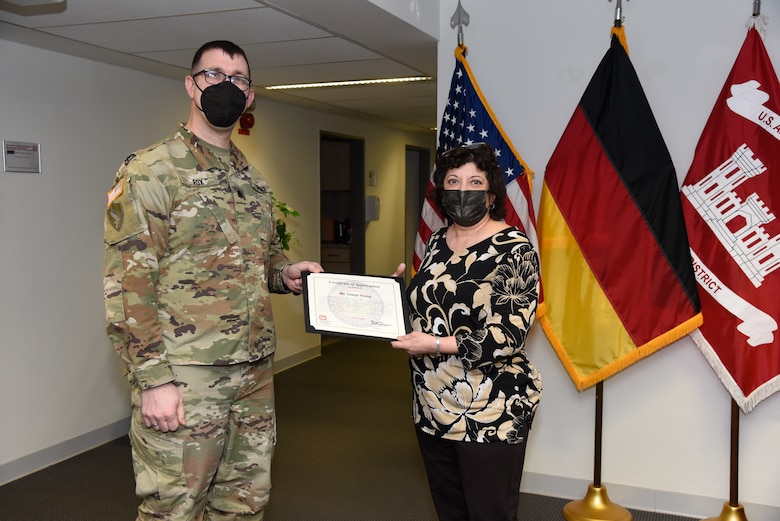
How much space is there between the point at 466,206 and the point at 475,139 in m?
1.19

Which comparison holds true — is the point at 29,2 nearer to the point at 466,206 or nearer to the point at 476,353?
the point at 466,206

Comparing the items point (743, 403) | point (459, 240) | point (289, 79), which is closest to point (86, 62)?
point (289, 79)

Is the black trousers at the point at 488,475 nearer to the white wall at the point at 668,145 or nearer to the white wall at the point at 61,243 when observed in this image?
the white wall at the point at 668,145

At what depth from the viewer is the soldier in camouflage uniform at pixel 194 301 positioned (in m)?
1.93

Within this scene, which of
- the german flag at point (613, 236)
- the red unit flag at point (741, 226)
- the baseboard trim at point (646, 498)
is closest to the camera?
the red unit flag at point (741, 226)

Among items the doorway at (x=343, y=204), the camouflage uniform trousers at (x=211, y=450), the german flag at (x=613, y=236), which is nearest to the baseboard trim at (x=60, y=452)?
the camouflage uniform trousers at (x=211, y=450)

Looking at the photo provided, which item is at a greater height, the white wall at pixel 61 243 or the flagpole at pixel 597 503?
the white wall at pixel 61 243

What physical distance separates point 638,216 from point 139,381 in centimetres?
209

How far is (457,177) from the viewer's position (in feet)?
7.50

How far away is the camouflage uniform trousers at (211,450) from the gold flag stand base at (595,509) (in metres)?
1.61

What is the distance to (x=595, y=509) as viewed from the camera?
3.25 m

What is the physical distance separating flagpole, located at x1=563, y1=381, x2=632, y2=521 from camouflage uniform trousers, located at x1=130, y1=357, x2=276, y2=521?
161 cm

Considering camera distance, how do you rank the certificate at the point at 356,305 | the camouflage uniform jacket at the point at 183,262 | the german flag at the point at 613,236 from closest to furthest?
1. the camouflage uniform jacket at the point at 183,262
2. the certificate at the point at 356,305
3. the german flag at the point at 613,236

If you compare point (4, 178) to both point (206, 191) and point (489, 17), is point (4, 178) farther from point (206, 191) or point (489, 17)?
point (489, 17)
